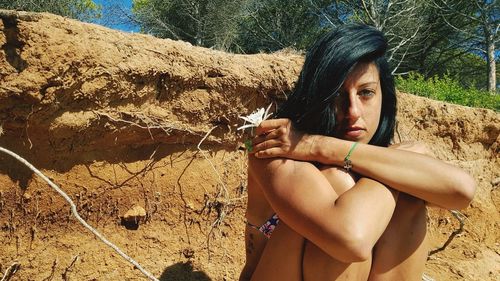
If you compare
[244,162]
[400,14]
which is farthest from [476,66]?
[244,162]

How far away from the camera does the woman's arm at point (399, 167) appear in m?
1.35

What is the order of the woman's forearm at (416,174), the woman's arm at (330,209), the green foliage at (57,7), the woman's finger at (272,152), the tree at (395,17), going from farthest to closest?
the tree at (395,17) → the green foliage at (57,7) → the woman's finger at (272,152) → the woman's forearm at (416,174) → the woman's arm at (330,209)

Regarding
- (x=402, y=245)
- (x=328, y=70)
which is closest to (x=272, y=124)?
(x=328, y=70)

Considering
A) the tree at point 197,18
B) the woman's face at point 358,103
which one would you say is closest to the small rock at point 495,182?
the woman's face at point 358,103

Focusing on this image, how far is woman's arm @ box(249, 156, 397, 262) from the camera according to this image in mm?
1215

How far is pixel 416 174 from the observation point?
1.35 meters

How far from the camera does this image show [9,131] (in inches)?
81.1

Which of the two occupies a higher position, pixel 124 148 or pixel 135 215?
pixel 124 148

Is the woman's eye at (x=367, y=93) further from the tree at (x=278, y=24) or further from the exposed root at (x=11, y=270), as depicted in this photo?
the tree at (x=278, y=24)

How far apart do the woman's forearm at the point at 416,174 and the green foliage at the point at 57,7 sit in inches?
212

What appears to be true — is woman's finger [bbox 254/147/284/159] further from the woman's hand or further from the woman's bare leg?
the woman's bare leg

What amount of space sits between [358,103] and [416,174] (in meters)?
0.33

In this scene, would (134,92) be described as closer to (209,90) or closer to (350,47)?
(209,90)

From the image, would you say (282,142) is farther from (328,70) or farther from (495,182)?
(495,182)
